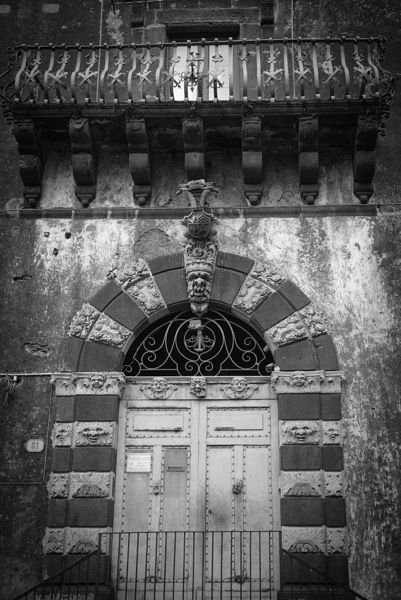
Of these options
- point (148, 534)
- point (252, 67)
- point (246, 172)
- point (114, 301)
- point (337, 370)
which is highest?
point (252, 67)

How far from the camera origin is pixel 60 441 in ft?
31.4

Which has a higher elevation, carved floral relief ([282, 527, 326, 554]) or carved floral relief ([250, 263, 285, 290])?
carved floral relief ([250, 263, 285, 290])

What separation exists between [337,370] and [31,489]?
3.77 meters

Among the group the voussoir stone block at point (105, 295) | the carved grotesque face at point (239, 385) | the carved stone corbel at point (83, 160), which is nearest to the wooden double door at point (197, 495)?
the carved grotesque face at point (239, 385)

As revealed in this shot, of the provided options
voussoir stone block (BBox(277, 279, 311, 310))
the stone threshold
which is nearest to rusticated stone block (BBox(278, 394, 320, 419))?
voussoir stone block (BBox(277, 279, 311, 310))

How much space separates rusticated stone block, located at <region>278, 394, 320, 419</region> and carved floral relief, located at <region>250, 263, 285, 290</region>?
139 centimetres

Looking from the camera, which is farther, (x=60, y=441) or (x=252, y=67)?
(x=252, y=67)

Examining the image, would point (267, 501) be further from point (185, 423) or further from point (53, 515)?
point (53, 515)

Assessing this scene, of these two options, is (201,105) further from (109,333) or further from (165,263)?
(109,333)

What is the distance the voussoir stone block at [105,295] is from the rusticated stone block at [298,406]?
2389 mm

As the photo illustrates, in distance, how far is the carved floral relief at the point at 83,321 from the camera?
33.0 ft

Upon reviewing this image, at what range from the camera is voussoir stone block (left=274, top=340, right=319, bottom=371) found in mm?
9781

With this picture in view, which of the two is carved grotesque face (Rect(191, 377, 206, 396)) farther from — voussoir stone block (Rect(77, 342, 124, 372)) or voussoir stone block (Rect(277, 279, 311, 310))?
voussoir stone block (Rect(277, 279, 311, 310))

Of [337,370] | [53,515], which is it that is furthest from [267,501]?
[53,515]
